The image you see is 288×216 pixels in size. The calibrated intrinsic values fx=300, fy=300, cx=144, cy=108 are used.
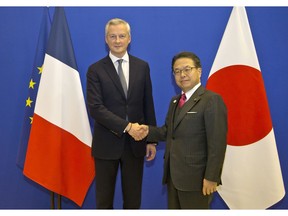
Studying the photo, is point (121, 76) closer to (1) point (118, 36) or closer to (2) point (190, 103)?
(1) point (118, 36)

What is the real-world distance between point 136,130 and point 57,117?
806mm

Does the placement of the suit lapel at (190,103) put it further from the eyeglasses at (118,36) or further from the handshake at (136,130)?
the eyeglasses at (118,36)

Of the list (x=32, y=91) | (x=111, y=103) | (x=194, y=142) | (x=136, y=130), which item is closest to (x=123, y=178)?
(x=136, y=130)

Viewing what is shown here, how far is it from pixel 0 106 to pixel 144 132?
1.55 m

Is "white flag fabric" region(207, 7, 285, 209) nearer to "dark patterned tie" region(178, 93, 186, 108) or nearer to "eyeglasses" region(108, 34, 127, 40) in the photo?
"dark patterned tie" region(178, 93, 186, 108)

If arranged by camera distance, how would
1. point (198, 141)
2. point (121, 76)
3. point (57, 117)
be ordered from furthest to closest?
point (57, 117) < point (121, 76) < point (198, 141)

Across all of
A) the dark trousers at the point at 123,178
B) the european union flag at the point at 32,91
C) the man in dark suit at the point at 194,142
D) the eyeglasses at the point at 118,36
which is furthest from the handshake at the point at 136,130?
the european union flag at the point at 32,91

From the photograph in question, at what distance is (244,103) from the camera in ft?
8.23

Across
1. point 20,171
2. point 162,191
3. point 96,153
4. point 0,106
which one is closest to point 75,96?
point 96,153

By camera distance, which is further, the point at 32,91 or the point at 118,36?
the point at 32,91

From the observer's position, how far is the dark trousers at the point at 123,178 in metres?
2.16

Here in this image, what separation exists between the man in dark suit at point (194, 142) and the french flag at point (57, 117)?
974 mm

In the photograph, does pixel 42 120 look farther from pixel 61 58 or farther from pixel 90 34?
pixel 90 34

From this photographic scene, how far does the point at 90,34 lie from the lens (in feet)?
9.00
